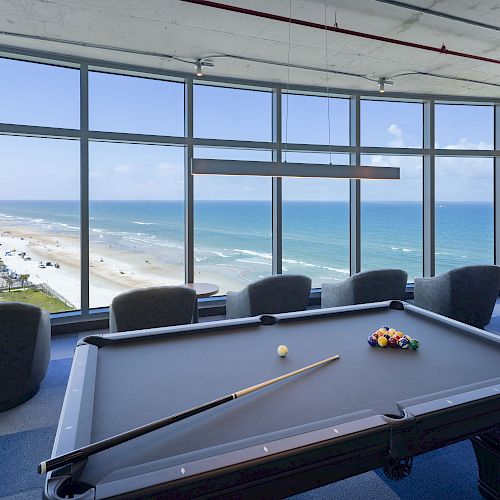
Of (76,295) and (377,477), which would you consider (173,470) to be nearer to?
(377,477)

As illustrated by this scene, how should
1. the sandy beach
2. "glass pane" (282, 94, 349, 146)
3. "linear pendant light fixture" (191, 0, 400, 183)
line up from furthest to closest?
1. "glass pane" (282, 94, 349, 146)
2. the sandy beach
3. "linear pendant light fixture" (191, 0, 400, 183)

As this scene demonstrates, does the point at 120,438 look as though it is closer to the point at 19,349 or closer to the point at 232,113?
the point at 19,349

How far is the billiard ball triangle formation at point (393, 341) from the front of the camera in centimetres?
227

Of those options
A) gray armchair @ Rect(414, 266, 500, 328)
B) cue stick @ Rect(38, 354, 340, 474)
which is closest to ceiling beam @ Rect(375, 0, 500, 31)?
gray armchair @ Rect(414, 266, 500, 328)

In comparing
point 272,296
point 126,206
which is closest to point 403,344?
point 272,296

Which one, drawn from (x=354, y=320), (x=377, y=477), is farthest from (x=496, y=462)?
(x=354, y=320)

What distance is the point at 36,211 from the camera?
231 inches

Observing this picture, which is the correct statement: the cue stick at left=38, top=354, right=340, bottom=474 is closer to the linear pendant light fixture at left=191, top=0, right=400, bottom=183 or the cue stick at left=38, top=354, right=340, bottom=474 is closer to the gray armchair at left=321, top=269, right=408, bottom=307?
the linear pendant light fixture at left=191, top=0, right=400, bottom=183

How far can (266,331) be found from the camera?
2.63 metres

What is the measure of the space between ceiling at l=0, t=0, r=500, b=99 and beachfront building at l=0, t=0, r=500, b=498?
0.02 metres

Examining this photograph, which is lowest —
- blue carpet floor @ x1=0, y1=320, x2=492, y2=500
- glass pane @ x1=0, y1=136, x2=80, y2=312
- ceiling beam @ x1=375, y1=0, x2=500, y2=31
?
blue carpet floor @ x1=0, y1=320, x2=492, y2=500

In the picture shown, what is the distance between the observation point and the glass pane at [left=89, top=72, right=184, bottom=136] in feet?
16.9

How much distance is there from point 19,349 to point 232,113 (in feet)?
18.2

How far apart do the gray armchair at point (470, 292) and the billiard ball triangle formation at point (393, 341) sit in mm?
2716
